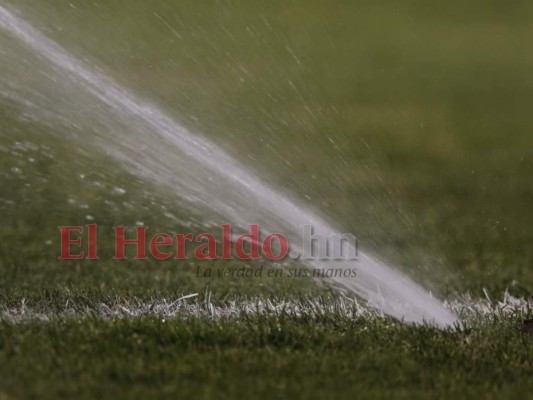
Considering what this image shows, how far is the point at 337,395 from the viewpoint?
145 inches

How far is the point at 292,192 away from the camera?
8.23 metres

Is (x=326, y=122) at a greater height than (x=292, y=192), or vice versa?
(x=326, y=122)

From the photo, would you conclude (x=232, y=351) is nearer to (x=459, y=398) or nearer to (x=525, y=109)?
(x=459, y=398)

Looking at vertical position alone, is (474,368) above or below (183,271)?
below

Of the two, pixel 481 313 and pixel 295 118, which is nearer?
pixel 481 313

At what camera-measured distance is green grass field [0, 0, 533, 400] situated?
13.3ft

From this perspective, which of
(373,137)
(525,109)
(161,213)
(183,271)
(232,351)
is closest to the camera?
(232,351)

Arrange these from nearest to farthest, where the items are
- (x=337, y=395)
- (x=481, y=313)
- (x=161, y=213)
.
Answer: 1. (x=337, y=395)
2. (x=481, y=313)
3. (x=161, y=213)

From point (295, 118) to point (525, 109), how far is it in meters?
3.14

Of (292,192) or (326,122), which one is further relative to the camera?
(326,122)

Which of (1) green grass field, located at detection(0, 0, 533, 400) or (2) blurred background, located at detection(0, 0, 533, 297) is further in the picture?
(2) blurred background, located at detection(0, 0, 533, 297)

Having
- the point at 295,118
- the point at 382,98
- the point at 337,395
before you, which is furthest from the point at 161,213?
the point at 382,98

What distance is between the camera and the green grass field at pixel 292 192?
405 centimetres

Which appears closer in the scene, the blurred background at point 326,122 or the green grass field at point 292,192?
the green grass field at point 292,192
